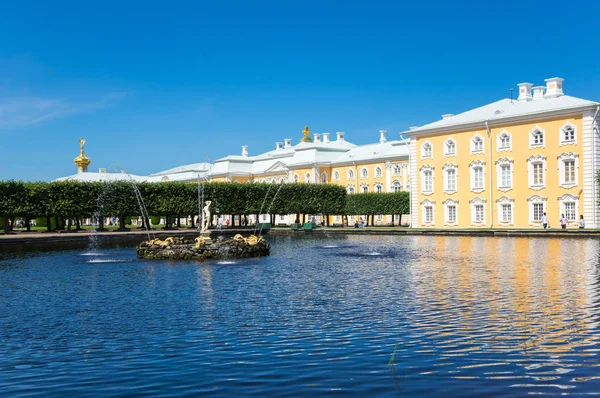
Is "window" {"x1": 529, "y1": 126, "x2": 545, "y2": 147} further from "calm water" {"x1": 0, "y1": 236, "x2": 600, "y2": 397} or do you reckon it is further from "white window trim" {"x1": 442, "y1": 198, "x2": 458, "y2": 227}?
"calm water" {"x1": 0, "y1": 236, "x2": 600, "y2": 397}

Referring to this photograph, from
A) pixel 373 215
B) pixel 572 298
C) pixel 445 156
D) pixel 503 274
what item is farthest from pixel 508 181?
pixel 572 298

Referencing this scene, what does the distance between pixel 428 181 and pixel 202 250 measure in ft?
129

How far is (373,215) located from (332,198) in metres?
5.31

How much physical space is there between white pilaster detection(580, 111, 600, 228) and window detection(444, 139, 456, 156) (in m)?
12.4

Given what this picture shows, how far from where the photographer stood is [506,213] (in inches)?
2291

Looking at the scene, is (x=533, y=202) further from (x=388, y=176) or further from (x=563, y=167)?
(x=388, y=176)

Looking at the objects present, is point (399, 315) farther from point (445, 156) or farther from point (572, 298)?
point (445, 156)

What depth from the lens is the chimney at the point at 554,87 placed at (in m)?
58.1

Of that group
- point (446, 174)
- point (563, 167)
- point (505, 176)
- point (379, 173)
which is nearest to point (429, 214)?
point (446, 174)

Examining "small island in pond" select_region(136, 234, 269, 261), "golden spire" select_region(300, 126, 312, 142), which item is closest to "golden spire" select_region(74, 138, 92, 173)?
"golden spire" select_region(300, 126, 312, 142)

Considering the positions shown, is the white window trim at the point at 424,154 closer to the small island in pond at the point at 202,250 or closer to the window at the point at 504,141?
the window at the point at 504,141

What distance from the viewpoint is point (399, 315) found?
44.1ft

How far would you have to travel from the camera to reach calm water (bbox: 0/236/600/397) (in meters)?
8.72

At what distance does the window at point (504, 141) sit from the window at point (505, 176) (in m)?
1.55
